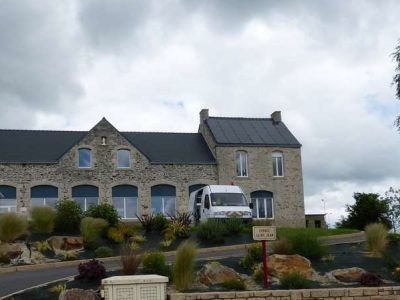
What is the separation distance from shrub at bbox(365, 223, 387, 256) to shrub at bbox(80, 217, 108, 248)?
9153 mm

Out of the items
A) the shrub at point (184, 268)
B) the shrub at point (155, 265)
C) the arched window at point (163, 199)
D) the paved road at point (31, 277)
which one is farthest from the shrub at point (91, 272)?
the arched window at point (163, 199)

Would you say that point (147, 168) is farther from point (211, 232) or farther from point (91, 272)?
point (91, 272)

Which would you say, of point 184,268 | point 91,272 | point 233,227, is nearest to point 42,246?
point 91,272

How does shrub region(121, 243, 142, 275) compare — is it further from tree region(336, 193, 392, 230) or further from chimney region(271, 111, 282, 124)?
chimney region(271, 111, 282, 124)

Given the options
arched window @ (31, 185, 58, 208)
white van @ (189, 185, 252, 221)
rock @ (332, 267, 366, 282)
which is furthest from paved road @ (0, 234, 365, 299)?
arched window @ (31, 185, 58, 208)

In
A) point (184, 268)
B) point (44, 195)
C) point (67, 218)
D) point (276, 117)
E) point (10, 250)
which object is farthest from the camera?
point (276, 117)

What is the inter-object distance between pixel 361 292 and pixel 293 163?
2646 cm

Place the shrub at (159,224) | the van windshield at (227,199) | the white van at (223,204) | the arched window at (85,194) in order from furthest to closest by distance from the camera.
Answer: the arched window at (85,194), the van windshield at (227,199), the white van at (223,204), the shrub at (159,224)

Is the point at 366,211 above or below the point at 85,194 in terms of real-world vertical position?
below

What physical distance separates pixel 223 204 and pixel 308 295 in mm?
13375

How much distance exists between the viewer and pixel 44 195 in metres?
35.3

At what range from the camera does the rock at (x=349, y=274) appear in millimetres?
14992

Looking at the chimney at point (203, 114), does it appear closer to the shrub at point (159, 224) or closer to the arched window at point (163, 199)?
the arched window at point (163, 199)

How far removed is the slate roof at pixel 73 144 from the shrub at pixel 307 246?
20.7 meters
